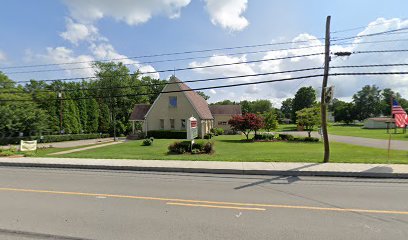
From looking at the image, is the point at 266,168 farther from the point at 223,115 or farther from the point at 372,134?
the point at 372,134

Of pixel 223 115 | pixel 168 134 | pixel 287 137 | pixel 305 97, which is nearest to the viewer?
pixel 287 137

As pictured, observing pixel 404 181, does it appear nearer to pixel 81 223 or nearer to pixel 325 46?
pixel 325 46

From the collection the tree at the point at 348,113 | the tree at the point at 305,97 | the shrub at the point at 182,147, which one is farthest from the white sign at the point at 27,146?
the tree at the point at 348,113

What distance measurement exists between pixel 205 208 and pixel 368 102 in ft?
379

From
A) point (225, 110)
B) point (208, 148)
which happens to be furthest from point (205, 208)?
point (225, 110)

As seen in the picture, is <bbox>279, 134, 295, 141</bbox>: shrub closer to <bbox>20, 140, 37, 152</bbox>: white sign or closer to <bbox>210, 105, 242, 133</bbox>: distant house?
<bbox>210, 105, 242, 133</bbox>: distant house

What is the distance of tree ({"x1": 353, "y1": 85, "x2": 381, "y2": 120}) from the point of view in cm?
9812

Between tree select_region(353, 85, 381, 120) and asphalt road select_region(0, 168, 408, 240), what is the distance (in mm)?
107401

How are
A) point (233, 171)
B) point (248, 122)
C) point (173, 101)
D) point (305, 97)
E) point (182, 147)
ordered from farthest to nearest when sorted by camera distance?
point (305, 97) < point (173, 101) < point (248, 122) < point (182, 147) < point (233, 171)

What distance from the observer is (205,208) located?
18.6 ft

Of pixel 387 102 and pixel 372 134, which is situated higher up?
pixel 387 102

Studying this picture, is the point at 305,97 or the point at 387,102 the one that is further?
the point at 387,102

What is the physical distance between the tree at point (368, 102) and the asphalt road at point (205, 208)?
107 meters

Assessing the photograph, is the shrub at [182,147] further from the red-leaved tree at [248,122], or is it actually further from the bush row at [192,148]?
the red-leaved tree at [248,122]
